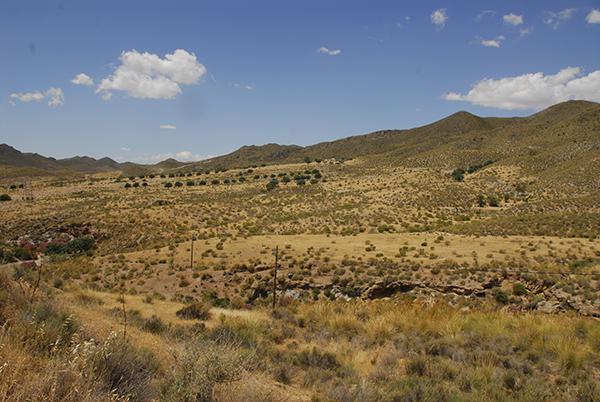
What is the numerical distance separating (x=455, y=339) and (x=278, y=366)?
426cm

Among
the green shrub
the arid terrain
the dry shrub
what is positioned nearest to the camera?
the dry shrub

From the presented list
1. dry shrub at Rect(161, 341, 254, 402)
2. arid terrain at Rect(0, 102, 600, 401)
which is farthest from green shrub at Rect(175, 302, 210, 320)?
dry shrub at Rect(161, 341, 254, 402)

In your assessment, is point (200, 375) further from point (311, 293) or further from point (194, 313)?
point (311, 293)

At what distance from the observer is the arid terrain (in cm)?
609

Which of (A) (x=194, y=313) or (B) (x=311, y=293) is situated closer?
(A) (x=194, y=313)

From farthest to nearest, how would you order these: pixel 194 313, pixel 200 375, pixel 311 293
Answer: pixel 311 293 < pixel 194 313 < pixel 200 375

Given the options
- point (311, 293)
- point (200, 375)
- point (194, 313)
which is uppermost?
point (200, 375)

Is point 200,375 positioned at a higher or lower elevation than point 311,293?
higher

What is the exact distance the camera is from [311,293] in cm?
2031

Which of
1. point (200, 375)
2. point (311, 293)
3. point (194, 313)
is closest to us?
point (200, 375)

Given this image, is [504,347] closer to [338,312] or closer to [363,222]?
[338,312]

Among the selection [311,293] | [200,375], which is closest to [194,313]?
[200,375]

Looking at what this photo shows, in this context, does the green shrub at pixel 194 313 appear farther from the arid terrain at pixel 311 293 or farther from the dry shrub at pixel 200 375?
the dry shrub at pixel 200 375

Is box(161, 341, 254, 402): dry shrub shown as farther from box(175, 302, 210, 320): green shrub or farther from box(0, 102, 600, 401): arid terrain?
box(175, 302, 210, 320): green shrub
